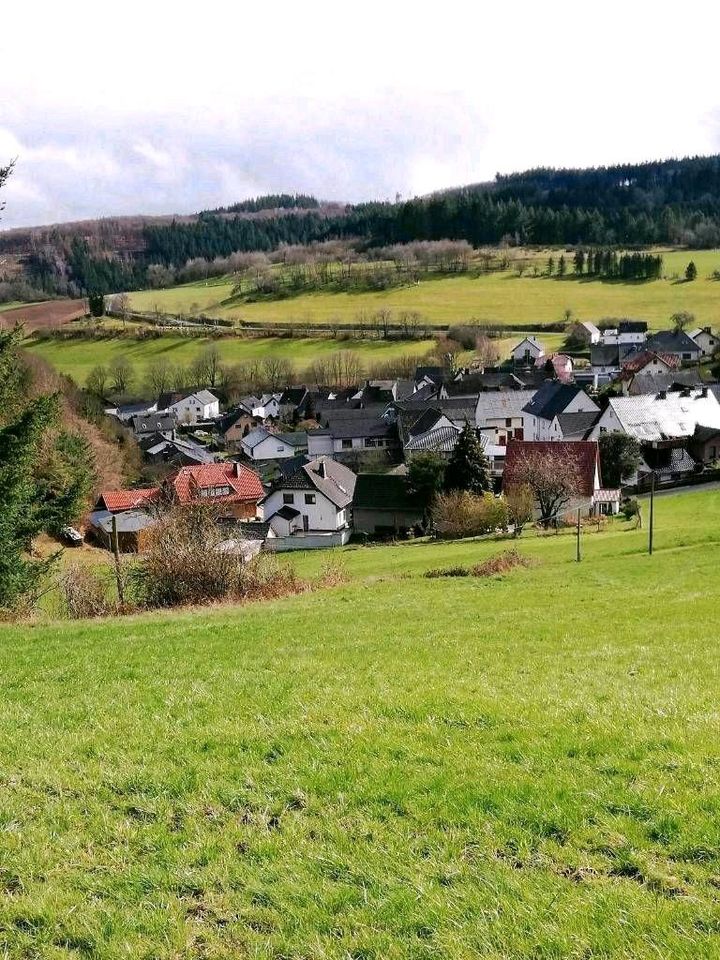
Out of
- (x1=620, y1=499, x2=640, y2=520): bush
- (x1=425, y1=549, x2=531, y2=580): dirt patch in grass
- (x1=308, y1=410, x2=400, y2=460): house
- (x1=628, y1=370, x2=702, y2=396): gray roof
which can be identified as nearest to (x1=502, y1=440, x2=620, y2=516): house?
(x1=620, y1=499, x2=640, y2=520): bush

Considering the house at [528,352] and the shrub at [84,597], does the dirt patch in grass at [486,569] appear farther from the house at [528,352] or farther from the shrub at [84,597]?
the house at [528,352]

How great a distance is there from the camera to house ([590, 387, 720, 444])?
58.7m

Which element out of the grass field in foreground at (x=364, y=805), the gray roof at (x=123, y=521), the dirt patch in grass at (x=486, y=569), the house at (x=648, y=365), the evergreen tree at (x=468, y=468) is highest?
the house at (x=648, y=365)

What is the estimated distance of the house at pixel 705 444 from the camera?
58.8 meters

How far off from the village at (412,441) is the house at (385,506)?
0.31 feet

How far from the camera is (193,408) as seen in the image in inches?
4296

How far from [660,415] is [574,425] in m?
6.78

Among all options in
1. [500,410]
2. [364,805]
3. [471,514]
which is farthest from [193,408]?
[364,805]

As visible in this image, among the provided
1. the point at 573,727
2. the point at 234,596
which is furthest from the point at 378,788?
the point at 234,596

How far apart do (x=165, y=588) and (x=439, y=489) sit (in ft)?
89.1

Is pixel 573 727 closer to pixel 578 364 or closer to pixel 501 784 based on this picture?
pixel 501 784

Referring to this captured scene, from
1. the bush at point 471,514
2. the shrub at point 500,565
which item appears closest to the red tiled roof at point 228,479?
the bush at point 471,514

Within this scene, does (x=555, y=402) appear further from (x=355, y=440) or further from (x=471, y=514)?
(x=471, y=514)

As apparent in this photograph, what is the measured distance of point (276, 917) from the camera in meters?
5.07
